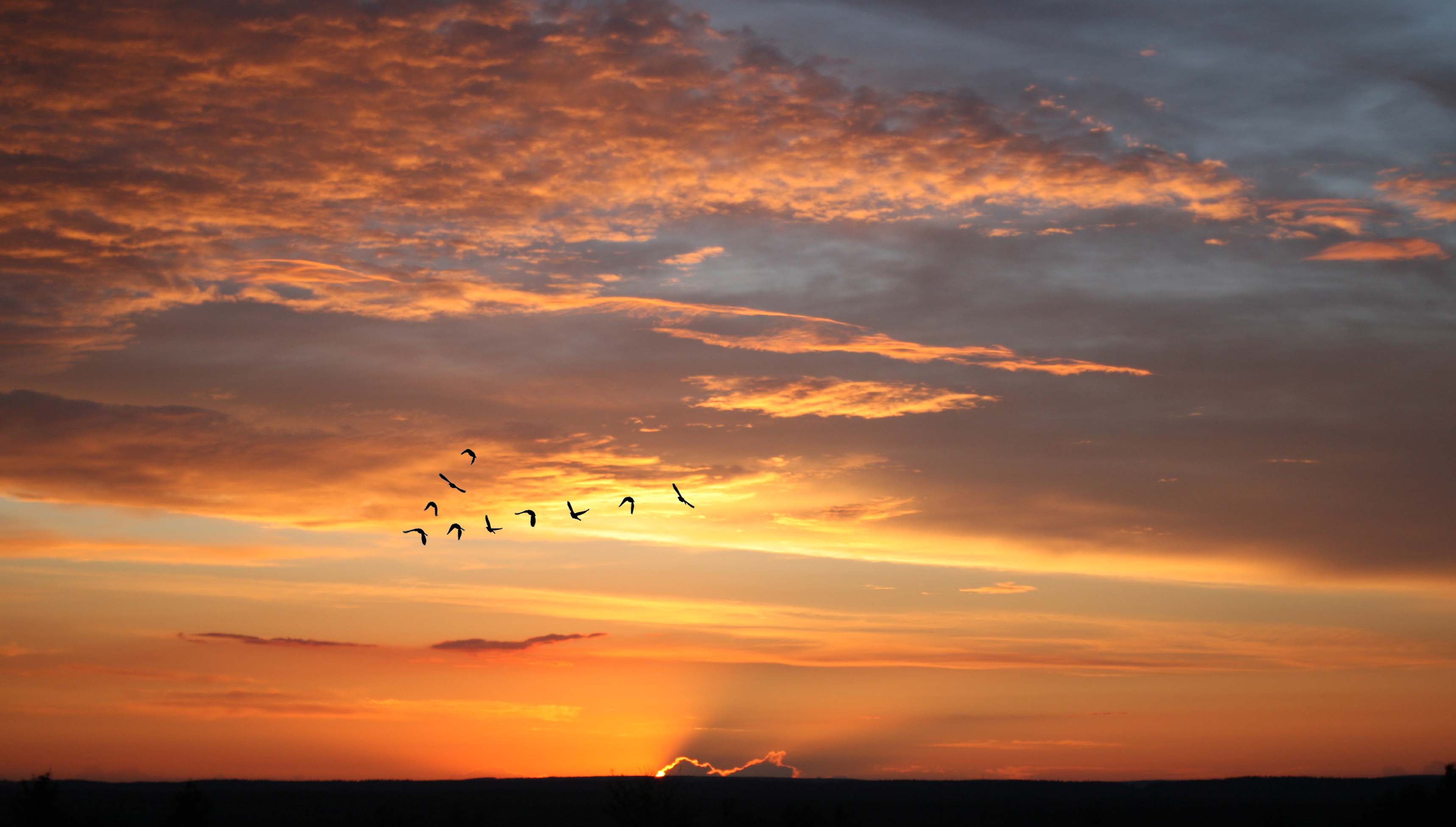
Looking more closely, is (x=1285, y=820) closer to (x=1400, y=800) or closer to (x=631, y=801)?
(x=1400, y=800)

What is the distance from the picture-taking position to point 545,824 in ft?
617

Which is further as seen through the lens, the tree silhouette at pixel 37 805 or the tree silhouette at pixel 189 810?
the tree silhouette at pixel 189 810

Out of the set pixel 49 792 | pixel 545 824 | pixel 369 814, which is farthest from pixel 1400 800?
pixel 369 814

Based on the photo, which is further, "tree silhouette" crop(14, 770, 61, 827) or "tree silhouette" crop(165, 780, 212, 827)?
"tree silhouette" crop(165, 780, 212, 827)

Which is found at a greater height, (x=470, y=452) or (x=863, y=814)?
(x=470, y=452)

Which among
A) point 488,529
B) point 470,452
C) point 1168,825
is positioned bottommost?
point 1168,825

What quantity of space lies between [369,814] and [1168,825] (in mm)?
134523

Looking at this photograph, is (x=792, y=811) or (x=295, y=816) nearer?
(x=792, y=811)

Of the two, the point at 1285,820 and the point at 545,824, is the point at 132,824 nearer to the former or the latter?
the point at 545,824

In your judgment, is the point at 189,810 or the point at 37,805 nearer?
the point at 37,805

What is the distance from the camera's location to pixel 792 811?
294 ft

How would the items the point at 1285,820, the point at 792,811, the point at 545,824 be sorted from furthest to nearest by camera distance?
the point at 545,824
the point at 1285,820
the point at 792,811

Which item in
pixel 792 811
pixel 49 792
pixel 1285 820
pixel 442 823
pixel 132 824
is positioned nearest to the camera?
pixel 49 792

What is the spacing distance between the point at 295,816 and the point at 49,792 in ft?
397
